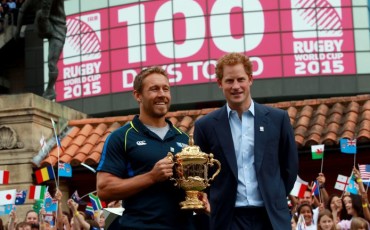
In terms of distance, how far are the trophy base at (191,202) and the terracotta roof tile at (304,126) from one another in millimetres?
8786

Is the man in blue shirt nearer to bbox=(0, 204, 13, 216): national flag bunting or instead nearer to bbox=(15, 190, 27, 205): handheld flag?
bbox=(0, 204, 13, 216): national flag bunting

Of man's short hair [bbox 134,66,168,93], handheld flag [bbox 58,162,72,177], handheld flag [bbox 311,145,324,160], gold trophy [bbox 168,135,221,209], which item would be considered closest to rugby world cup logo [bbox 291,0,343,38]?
handheld flag [bbox 311,145,324,160]

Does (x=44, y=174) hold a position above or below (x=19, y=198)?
above

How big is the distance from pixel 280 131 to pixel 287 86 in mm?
24992

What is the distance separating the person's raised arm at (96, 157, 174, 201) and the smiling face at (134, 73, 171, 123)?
0.44 m

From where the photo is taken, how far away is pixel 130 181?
6008mm

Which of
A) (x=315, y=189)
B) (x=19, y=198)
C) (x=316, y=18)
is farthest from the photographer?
(x=316, y=18)

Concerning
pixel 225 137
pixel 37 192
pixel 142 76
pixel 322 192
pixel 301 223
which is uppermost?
pixel 142 76

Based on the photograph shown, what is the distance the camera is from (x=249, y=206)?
19.8 feet

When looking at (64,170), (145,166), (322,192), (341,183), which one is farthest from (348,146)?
(145,166)

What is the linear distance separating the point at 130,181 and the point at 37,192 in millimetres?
7950

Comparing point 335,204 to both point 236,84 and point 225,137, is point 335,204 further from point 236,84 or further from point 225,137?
point 236,84

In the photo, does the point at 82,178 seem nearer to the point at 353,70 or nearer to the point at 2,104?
the point at 2,104

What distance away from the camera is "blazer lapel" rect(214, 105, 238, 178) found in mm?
6098
